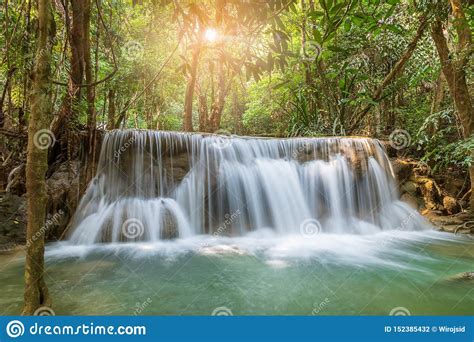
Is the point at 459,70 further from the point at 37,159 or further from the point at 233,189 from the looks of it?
the point at 37,159

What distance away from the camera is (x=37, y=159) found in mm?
2109

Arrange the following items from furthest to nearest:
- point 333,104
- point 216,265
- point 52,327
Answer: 1. point 333,104
2. point 216,265
3. point 52,327

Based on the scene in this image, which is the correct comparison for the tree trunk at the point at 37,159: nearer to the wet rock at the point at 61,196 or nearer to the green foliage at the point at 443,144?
the wet rock at the point at 61,196

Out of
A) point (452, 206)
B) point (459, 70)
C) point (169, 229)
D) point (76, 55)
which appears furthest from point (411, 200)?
point (76, 55)

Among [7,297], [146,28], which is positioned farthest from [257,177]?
[146,28]

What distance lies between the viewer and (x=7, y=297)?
123 inches

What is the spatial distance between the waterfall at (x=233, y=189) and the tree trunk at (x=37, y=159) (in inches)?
138

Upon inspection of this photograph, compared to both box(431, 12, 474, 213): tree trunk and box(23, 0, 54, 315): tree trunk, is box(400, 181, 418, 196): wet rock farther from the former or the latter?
box(23, 0, 54, 315): tree trunk

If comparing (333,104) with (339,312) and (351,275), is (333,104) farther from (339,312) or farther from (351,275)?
(339,312)

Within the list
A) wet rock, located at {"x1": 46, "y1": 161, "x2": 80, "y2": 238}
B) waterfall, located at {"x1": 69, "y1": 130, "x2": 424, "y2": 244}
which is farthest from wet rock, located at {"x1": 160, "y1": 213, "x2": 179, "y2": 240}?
wet rock, located at {"x1": 46, "y1": 161, "x2": 80, "y2": 238}

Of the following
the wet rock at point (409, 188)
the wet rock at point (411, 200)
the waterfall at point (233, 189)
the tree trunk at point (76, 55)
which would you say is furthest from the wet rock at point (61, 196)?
the wet rock at point (409, 188)

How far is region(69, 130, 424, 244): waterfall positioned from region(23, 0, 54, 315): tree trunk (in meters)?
3.51

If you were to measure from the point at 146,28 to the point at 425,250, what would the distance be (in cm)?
1142

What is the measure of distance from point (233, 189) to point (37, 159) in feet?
17.1
